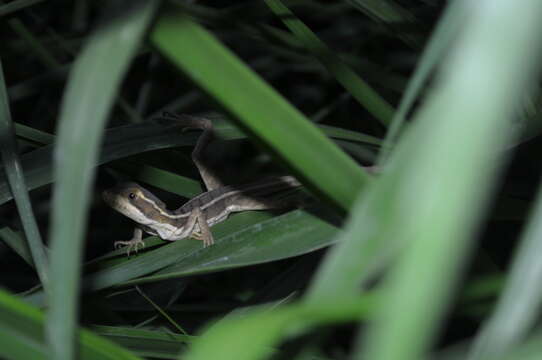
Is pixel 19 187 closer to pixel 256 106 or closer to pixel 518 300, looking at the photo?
pixel 256 106

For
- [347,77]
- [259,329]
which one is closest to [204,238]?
[347,77]

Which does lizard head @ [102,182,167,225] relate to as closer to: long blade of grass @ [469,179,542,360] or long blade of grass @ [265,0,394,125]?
long blade of grass @ [265,0,394,125]

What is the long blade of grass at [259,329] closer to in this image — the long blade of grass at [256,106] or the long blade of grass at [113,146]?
the long blade of grass at [256,106]

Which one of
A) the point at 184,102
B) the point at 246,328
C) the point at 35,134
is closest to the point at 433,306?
the point at 246,328

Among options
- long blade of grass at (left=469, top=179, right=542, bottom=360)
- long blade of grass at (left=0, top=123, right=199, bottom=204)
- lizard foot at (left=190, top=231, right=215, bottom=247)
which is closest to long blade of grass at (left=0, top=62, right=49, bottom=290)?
long blade of grass at (left=0, top=123, right=199, bottom=204)

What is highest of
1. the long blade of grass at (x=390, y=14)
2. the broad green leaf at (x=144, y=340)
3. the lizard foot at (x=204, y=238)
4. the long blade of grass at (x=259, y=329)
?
the long blade of grass at (x=390, y=14)

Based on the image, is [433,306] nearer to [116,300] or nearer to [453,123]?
[453,123]

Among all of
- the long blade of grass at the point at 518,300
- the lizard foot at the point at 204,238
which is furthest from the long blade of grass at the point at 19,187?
the long blade of grass at the point at 518,300
